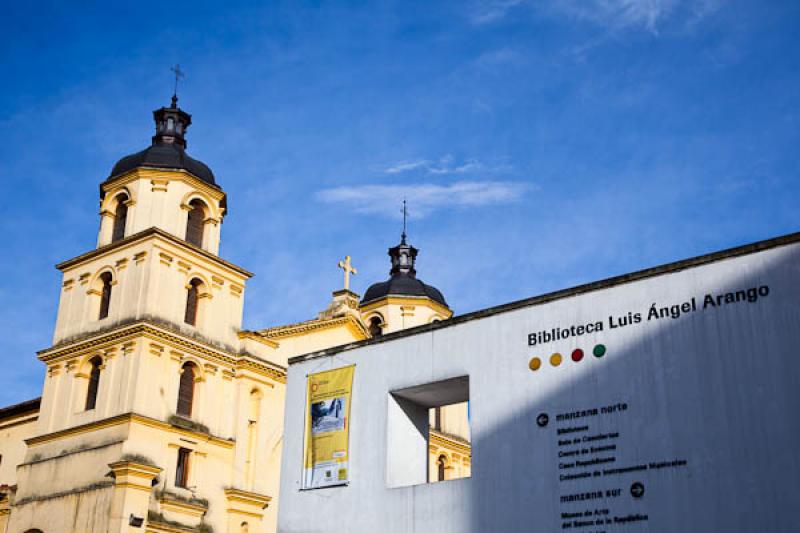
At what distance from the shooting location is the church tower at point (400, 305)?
122 ft

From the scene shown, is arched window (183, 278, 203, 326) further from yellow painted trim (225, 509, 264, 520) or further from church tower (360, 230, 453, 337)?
church tower (360, 230, 453, 337)

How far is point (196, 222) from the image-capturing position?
30.2 meters

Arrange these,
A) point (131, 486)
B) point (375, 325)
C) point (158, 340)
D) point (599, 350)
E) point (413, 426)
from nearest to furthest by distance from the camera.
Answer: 1. point (599, 350)
2. point (413, 426)
3. point (131, 486)
4. point (158, 340)
5. point (375, 325)

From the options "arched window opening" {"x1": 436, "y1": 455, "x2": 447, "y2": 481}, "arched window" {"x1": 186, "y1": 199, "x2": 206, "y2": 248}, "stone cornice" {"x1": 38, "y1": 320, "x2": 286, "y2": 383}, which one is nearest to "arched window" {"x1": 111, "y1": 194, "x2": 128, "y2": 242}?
"arched window" {"x1": 186, "y1": 199, "x2": 206, "y2": 248}

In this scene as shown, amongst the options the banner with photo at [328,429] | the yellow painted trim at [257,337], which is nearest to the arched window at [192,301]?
the yellow painted trim at [257,337]

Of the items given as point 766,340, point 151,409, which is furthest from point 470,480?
point 151,409

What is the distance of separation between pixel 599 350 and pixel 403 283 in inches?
941

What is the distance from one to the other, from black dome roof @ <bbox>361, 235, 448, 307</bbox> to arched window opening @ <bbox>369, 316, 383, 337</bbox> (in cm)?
87

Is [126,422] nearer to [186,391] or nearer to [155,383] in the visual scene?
[155,383]

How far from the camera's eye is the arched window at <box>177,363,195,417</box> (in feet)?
90.8

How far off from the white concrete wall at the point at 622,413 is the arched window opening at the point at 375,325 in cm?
2006

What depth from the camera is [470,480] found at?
15172 millimetres

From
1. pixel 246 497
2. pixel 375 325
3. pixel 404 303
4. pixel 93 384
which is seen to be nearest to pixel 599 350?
pixel 246 497

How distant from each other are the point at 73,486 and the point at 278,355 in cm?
773
